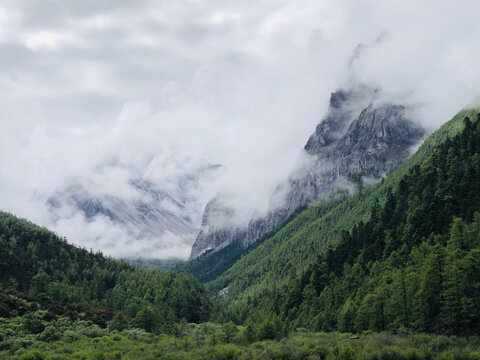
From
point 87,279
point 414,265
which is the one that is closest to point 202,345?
point 414,265

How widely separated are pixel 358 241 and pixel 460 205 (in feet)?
119

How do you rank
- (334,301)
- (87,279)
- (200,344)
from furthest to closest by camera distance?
(87,279) → (334,301) → (200,344)

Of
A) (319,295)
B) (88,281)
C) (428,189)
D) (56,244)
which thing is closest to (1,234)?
(56,244)

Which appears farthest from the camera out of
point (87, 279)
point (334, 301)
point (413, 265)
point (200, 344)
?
point (87, 279)

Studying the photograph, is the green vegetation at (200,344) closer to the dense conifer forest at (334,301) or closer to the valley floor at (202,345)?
the valley floor at (202,345)

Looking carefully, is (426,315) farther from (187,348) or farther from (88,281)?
(88,281)

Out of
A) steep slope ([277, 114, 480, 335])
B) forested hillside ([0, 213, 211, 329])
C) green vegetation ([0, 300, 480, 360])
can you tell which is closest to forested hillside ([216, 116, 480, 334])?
steep slope ([277, 114, 480, 335])

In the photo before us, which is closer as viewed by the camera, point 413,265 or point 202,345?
point 202,345

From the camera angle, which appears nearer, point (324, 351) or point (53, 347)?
point (324, 351)

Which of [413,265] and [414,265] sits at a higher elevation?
[413,265]

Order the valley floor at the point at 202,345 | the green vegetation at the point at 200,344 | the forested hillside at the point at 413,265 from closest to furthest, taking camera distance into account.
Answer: the valley floor at the point at 202,345 → the green vegetation at the point at 200,344 → the forested hillside at the point at 413,265

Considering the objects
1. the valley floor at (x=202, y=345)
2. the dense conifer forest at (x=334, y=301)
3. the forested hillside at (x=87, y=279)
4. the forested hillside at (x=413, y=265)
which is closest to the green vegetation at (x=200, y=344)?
the valley floor at (x=202, y=345)

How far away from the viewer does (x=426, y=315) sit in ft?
247

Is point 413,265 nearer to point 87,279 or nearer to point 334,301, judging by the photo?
point 334,301
